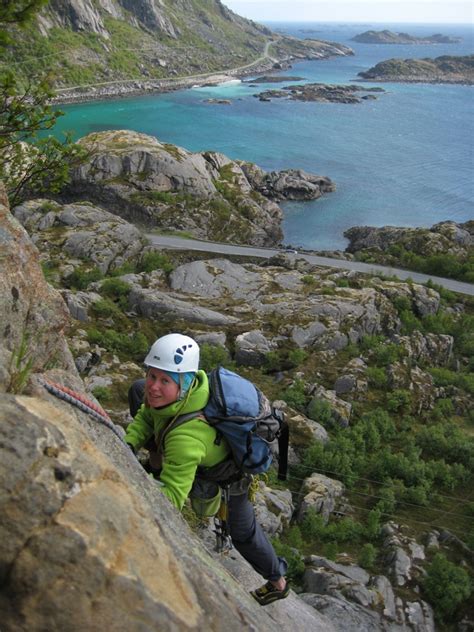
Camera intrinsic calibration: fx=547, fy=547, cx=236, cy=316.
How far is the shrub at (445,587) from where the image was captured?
41.4ft

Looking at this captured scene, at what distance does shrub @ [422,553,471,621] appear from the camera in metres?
12.6

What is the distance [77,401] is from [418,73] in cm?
21563

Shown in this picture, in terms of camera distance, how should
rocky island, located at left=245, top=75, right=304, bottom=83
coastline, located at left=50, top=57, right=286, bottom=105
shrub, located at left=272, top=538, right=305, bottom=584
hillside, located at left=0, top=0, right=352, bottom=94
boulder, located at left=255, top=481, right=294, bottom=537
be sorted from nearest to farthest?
1. shrub, located at left=272, top=538, right=305, bottom=584
2. boulder, located at left=255, top=481, right=294, bottom=537
3. coastline, located at left=50, top=57, right=286, bottom=105
4. hillside, located at left=0, top=0, right=352, bottom=94
5. rocky island, located at left=245, top=75, right=304, bottom=83

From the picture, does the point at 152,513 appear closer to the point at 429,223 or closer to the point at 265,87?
the point at 429,223

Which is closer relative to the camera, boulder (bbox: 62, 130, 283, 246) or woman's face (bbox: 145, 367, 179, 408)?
woman's face (bbox: 145, 367, 179, 408)

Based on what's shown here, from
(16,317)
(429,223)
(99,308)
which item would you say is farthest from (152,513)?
(429,223)

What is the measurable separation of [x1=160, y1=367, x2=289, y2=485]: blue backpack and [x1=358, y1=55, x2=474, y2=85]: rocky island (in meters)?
199

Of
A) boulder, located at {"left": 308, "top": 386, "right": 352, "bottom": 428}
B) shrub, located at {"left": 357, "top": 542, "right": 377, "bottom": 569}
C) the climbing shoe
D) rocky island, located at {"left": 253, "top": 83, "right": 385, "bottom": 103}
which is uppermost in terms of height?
rocky island, located at {"left": 253, "top": 83, "right": 385, "bottom": 103}

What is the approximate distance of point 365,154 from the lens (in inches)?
3671

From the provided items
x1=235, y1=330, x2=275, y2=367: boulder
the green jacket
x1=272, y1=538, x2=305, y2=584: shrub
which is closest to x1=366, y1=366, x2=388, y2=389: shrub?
x1=235, y1=330, x2=275, y2=367: boulder

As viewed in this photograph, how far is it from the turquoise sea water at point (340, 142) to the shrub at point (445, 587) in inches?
1961

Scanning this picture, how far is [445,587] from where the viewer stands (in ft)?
42.4

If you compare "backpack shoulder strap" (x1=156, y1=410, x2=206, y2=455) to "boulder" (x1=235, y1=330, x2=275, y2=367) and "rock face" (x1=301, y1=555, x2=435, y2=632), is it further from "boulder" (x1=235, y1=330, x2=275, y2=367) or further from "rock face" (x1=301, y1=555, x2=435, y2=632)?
"boulder" (x1=235, y1=330, x2=275, y2=367)

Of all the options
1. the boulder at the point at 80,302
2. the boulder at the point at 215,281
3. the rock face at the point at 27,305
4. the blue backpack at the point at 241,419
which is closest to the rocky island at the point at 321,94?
the boulder at the point at 215,281
